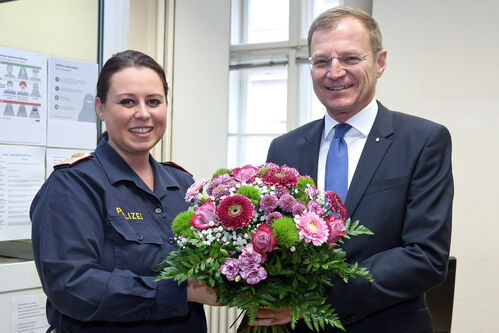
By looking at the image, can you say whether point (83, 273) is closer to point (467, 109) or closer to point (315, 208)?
point (315, 208)

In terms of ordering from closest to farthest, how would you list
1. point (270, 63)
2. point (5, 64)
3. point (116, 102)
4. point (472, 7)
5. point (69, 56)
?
point (116, 102) → point (5, 64) → point (69, 56) → point (472, 7) → point (270, 63)

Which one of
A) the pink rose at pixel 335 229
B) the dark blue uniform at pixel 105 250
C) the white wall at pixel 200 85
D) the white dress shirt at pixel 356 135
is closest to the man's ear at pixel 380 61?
the white dress shirt at pixel 356 135

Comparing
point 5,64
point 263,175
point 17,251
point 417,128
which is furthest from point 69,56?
point 417,128

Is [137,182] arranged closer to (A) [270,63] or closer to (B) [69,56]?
(B) [69,56]

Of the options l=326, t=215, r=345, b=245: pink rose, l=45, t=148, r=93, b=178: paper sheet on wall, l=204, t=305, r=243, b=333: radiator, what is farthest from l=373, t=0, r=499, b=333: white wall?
l=326, t=215, r=345, b=245: pink rose

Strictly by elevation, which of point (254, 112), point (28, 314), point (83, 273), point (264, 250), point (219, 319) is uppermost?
point (254, 112)

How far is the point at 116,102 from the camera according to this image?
1744 millimetres

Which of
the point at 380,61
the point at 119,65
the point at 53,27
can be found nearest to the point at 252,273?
the point at 119,65

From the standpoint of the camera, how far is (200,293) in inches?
60.9

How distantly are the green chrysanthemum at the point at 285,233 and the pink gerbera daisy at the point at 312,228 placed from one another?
0.02 metres

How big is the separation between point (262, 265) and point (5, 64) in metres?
1.76

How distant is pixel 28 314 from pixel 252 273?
175cm

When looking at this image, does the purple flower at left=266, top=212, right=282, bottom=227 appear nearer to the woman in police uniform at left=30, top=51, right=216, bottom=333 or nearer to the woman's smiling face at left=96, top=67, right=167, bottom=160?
the woman in police uniform at left=30, top=51, right=216, bottom=333

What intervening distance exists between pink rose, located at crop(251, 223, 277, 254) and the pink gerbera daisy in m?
0.08
